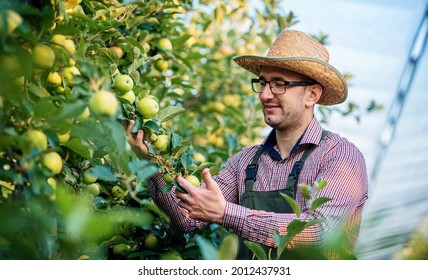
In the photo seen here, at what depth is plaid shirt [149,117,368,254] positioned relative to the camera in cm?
139

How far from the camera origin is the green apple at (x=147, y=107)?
4.07ft

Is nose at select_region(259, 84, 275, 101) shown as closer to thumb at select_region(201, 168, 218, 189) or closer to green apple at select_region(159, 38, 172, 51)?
green apple at select_region(159, 38, 172, 51)

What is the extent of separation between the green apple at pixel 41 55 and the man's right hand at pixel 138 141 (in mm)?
397

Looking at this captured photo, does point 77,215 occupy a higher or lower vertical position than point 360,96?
higher

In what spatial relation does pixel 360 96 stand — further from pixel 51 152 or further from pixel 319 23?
pixel 51 152

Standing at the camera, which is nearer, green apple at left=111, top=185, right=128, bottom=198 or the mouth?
green apple at left=111, top=185, right=128, bottom=198

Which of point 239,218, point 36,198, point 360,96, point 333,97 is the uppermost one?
point 36,198

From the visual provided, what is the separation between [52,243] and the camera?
79 centimetres

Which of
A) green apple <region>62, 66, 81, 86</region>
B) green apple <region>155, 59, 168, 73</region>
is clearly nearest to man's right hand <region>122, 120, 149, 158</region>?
green apple <region>62, 66, 81, 86</region>

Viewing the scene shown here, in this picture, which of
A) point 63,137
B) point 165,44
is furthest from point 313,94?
point 63,137

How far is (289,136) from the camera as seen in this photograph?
→ 5.98 feet

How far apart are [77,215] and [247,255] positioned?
1.07 m

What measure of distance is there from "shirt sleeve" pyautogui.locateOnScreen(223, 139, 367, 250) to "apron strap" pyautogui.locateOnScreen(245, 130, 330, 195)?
0.16 feet

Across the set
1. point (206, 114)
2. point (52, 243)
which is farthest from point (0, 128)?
point (206, 114)
